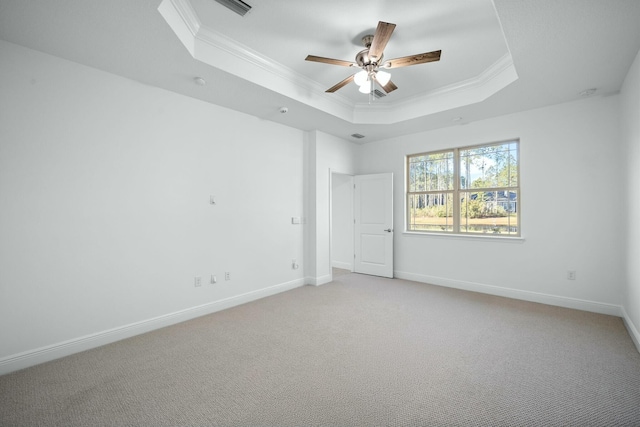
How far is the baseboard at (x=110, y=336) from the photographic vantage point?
242 cm

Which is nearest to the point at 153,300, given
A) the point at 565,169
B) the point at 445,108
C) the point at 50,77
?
the point at 50,77

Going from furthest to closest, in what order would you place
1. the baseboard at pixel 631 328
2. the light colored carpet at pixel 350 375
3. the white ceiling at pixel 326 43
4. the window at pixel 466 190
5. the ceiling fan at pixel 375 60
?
the window at pixel 466 190, the baseboard at pixel 631 328, the ceiling fan at pixel 375 60, the white ceiling at pixel 326 43, the light colored carpet at pixel 350 375

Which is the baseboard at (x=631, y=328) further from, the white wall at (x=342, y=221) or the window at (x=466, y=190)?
the white wall at (x=342, y=221)

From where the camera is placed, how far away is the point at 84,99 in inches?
110

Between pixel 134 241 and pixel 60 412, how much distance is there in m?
1.62

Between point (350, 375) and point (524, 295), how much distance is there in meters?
3.33

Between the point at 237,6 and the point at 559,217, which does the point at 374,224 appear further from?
the point at 237,6

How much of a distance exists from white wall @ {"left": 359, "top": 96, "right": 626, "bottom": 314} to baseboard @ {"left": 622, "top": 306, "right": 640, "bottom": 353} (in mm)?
213

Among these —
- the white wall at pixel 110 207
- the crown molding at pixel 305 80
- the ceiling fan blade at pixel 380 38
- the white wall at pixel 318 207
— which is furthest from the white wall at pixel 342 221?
the ceiling fan blade at pixel 380 38

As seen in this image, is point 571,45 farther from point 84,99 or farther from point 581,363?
point 84,99

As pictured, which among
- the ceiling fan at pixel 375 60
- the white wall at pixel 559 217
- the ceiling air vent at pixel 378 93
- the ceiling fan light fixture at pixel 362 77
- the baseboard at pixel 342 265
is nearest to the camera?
the ceiling fan at pixel 375 60

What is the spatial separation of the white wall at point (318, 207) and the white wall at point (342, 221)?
0.93m

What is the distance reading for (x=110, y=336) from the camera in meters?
2.91

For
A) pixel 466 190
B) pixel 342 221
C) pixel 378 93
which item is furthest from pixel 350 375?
pixel 342 221
